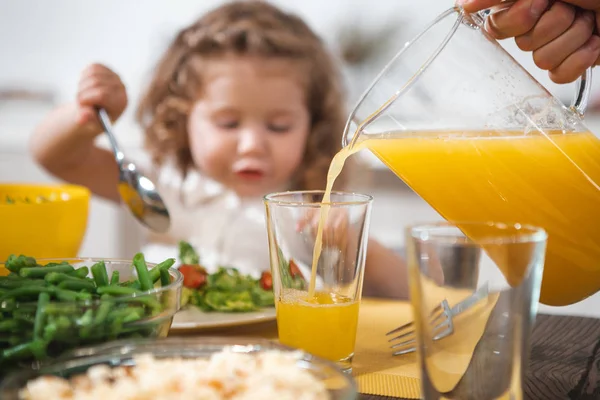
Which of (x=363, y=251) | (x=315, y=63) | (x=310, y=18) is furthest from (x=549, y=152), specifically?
(x=310, y=18)

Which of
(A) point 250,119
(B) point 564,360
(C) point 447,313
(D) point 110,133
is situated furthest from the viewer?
(A) point 250,119

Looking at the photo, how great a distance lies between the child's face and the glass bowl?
1065 millimetres

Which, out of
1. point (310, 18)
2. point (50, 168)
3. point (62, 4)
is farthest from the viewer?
point (62, 4)

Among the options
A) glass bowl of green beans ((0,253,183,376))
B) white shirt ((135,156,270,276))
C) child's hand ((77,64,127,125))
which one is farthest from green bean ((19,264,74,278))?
white shirt ((135,156,270,276))

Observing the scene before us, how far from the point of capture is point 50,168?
168cm

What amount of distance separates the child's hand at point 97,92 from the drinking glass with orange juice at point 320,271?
0.59 meters

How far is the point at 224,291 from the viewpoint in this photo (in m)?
0.88

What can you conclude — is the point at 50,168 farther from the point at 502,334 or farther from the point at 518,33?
the point at 502,334

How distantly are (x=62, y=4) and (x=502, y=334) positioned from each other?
2710 mm

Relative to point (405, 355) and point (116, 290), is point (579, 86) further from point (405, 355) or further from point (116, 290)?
point (116, 290)

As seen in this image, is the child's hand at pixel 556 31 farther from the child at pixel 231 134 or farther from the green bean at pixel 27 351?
the child at pixel 231 134

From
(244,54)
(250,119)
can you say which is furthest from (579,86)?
(244,54)

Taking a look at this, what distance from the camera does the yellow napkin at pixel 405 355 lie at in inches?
19.8

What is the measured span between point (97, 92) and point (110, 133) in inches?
4.3
